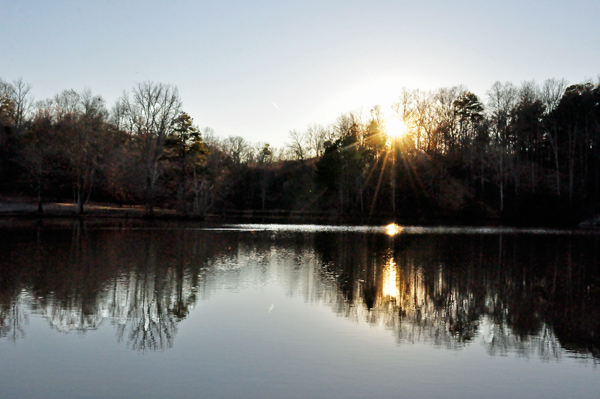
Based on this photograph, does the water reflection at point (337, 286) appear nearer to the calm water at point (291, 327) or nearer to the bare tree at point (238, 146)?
the calm water at point (291, 327)

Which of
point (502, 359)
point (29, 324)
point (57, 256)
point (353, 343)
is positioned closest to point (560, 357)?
point (502, 359)

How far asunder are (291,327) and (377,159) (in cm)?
6720

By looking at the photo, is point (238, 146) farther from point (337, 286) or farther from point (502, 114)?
point (337, 286)

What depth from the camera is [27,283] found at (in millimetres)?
16078

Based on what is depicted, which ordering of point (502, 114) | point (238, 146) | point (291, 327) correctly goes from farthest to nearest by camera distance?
point (238, 146) → point (502, 114) → point (291, 327)

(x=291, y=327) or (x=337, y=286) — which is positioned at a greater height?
(x=337, y=286)

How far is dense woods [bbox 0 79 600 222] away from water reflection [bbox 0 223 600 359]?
1228 inches

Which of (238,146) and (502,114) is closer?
(502,114)

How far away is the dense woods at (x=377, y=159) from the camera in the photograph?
200 feet

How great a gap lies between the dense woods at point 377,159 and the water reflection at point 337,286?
1228 inches

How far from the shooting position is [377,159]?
77.7m

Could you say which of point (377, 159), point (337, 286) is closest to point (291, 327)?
point (337, 286)

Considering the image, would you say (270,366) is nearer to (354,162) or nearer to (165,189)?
(165,189)

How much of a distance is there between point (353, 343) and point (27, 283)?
1077 centimetres
